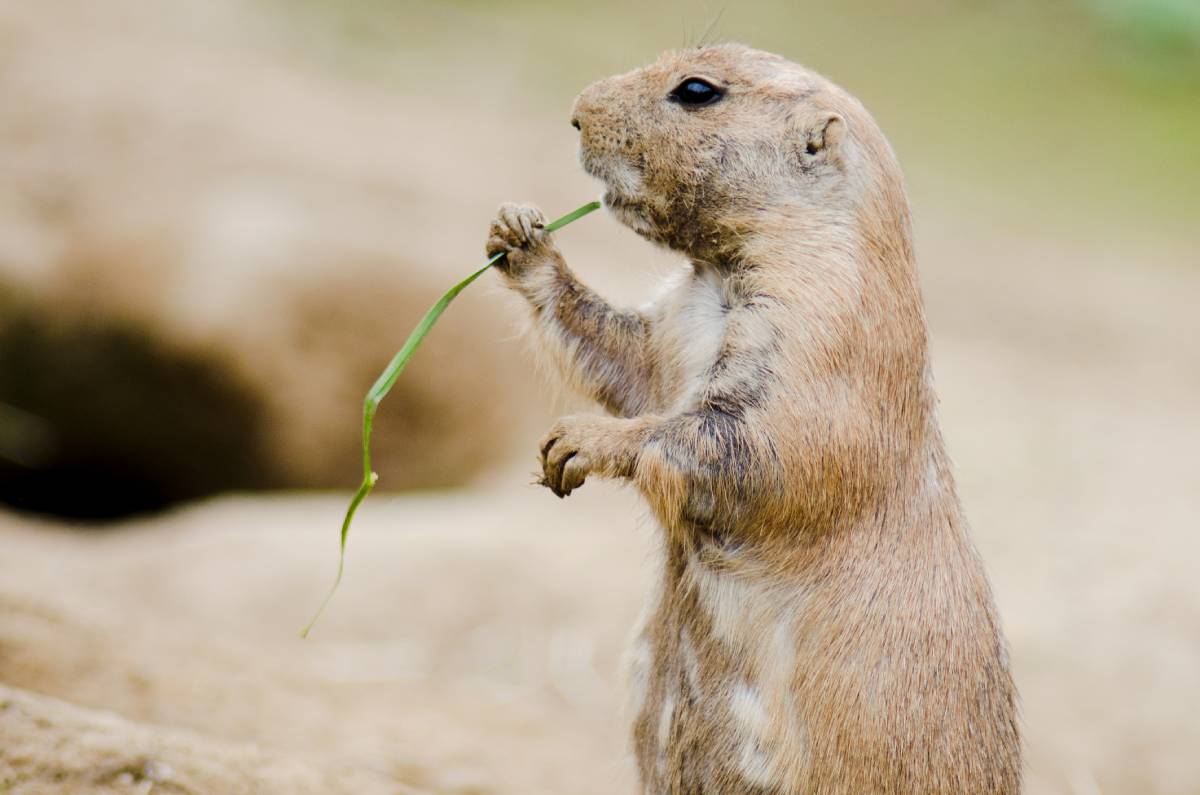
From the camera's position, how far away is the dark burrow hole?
32.2 ft

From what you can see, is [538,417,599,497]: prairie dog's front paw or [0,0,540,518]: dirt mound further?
[0,0,540,518]: dirt mound

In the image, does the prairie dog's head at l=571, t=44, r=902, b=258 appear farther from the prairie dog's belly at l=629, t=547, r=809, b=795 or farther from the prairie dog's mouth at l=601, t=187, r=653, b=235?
the prairie dog's belly at l=629, t=547, r=809, b=795

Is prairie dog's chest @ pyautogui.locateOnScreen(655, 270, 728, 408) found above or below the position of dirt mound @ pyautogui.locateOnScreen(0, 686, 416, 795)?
above

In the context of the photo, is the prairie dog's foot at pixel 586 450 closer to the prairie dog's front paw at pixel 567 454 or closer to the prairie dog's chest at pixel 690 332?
the prairie dog's front paw at pixel 567 454

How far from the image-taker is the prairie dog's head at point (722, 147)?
11.4 ft

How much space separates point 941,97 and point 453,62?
6.38 metres

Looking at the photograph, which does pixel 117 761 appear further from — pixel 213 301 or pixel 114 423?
pixel 114 423

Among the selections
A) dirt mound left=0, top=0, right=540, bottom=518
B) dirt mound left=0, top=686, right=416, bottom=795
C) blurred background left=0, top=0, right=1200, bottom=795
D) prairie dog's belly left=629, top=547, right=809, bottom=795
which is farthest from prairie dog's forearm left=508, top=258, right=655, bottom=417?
dirt mound left=0, top=0, right=540, bottom=518

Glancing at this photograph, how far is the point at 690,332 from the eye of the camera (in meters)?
3.57

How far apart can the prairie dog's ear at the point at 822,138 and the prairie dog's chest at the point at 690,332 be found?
0.40 metres

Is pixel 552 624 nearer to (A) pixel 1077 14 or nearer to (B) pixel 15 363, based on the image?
(B) pixel 15 363

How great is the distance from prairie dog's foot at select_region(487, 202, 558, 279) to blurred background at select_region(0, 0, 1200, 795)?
0.69 ft

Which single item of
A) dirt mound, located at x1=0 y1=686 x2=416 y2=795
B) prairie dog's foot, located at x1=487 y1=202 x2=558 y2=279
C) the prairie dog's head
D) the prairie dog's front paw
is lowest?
dirt mound, located at x1=0 y1=686 x2=416 y2=795

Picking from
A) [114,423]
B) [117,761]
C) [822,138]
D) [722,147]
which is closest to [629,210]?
[722,147]
